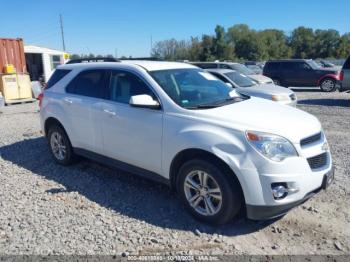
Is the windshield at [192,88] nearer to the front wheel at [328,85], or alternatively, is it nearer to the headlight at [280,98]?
the headlight at [280,98]

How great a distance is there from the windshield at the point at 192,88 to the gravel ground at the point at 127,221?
4.30ft

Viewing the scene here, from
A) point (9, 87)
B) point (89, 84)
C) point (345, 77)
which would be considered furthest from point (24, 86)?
point (345, 77)

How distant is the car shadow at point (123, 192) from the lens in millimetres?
3713

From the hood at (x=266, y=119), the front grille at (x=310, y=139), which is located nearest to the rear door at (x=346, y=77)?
the hood at (x=266, y=119)

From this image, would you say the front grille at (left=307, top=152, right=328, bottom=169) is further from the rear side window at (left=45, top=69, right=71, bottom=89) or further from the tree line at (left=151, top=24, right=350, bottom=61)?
the tree line at (left=151, top=24, right=350, bottom=61)

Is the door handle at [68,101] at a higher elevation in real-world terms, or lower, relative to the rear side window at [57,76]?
lower

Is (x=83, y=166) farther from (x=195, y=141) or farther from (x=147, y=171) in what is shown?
(x=195, y=141)

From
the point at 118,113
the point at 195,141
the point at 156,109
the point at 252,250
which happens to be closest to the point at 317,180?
the point at 252,250

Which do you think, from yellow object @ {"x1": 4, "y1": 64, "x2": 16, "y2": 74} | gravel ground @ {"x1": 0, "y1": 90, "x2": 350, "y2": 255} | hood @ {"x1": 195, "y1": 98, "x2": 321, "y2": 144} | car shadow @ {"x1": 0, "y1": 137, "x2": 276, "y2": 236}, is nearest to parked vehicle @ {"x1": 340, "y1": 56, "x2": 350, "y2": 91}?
gravel ground @ {"x1": 0, "y1": 90, "x2": 350, "y2": 255}

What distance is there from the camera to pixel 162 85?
4141 mm

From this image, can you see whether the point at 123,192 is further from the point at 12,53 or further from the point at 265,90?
the point at 12,53

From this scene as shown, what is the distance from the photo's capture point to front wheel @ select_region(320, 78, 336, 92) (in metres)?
17.2

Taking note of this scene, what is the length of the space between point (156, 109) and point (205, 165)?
3.14ft

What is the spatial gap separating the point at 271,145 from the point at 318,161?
641 millimetres
